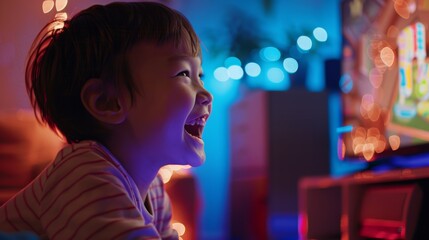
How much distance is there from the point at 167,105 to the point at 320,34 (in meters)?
2.29

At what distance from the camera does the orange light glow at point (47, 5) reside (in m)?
0.61

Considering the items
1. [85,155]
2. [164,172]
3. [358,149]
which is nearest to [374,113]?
[358,149]

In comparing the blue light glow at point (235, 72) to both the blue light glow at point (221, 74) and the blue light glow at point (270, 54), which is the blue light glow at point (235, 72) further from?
the blue light glow at point (270, 54)

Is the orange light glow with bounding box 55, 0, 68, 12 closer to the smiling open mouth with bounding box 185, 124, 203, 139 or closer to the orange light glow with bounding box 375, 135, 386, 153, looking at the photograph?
the smiling open mouth with bounding box 185, 124, 203, 139

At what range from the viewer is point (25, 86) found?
1.99ft

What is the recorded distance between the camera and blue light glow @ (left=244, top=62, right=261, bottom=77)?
291 centimetres

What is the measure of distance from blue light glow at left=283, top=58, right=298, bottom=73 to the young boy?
2.26m

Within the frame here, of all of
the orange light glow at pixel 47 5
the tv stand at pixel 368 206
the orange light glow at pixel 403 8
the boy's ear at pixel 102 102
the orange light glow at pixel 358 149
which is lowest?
the tv stand at pixel 368 206

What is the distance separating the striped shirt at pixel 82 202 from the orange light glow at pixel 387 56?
1.35m

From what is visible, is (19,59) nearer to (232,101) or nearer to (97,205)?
(97,205)

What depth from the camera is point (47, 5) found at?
24.3 inches

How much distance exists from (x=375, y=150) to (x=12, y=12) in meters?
1.48

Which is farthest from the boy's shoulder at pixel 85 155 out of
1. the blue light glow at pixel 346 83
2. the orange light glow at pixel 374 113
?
the blue light glow at pixel 346 83

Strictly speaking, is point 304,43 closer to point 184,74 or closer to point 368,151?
point 368,151
